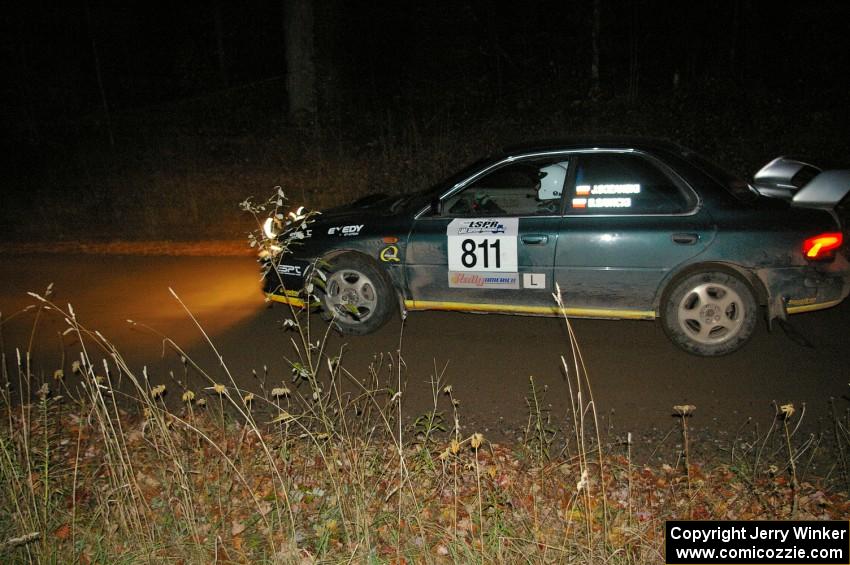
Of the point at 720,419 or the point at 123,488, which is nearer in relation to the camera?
the point at 123,488

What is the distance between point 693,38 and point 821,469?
57.3 feet

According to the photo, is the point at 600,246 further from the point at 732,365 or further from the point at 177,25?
the point at 177,25

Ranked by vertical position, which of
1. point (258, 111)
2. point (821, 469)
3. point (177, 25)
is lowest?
point (821, 469)

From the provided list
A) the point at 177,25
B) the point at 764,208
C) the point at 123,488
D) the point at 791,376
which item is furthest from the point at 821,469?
the point at 177,25

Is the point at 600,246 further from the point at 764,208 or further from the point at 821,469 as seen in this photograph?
the point at 821,469

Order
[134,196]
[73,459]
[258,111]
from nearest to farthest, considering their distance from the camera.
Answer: [73,459], [134,196], [258,111]

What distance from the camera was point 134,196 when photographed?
14.4 metres

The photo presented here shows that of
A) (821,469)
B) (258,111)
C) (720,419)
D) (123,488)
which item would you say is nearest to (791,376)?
(720,419)

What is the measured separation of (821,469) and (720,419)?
76 centimetres

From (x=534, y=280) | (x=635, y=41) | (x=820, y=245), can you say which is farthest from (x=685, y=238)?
(x=635, y=41)

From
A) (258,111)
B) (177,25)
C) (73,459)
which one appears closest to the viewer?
(73,459)

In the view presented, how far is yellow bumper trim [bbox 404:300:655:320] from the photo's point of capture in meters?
5.71

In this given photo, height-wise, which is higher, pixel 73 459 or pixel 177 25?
pixel 177 25

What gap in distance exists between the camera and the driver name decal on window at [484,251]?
5867 mm
